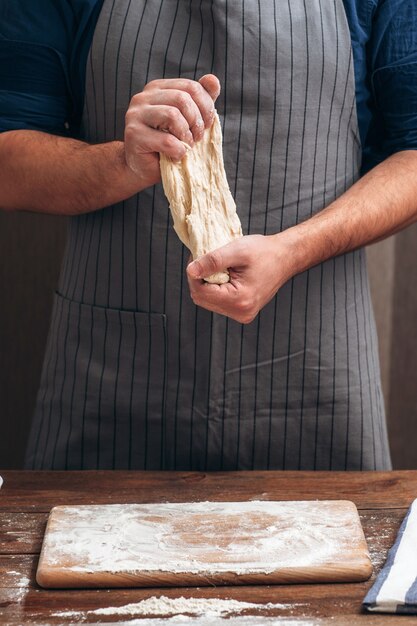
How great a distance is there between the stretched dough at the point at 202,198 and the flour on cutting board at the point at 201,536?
330mm

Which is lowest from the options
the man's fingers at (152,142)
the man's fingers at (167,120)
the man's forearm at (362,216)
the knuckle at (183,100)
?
the man's forearm at (362,216)

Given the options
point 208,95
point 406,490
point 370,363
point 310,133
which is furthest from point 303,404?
point 208,95

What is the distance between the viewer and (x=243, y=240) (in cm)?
136

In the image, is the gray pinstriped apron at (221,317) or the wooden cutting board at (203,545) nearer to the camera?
the wooden cutting board at (203,545)

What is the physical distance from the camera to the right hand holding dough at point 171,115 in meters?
1.32

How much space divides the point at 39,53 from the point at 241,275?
56 cm

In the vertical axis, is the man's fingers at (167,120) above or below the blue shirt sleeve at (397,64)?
below

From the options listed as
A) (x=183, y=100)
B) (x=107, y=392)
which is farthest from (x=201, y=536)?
(x=183, y=100)

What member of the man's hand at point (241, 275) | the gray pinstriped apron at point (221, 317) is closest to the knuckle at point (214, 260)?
the man's hand at point (241, 275)

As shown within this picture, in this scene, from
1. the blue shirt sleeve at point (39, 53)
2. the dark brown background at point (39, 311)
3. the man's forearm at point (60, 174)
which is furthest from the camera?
the dark brown background at point (39, 311)

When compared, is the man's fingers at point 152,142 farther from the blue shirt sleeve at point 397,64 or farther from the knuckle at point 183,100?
the blue shirt sleeve at point 397,64

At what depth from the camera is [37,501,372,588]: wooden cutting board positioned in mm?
1099

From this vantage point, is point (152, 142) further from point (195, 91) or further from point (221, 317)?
point (221, 317)

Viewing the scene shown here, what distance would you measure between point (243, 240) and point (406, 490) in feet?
1.42
